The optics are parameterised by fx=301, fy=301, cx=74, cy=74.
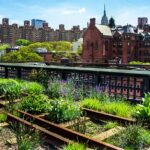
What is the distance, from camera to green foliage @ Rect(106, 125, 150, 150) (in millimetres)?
5188

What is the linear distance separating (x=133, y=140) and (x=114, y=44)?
75.7m

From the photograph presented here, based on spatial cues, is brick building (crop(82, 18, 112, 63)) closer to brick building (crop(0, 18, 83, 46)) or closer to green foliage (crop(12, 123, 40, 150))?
green foliage (crop(12, 123, 40, 150))

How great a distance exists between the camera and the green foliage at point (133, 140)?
17.0ft

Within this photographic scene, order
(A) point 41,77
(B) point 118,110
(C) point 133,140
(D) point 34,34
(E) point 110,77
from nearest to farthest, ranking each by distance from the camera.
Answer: (C) point 133,140, (B) point 118,110, (E) point 110,77, (A) point 41,77, (D) point 34,34

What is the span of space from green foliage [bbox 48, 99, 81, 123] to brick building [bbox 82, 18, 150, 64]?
68.8 meters

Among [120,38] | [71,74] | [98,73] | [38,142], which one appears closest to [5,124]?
[38,142]

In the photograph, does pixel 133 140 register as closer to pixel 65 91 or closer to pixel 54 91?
pixel 65 91

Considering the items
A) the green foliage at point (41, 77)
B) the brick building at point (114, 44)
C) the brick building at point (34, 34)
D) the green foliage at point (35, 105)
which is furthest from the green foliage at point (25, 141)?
the brick building at point (34, 34)

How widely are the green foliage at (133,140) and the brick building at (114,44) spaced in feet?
230

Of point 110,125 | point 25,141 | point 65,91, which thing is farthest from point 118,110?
point 25,141

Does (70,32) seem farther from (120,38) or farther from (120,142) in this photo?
(120,142)

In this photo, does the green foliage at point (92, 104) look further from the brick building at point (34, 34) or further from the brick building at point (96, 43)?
the brick building at point (34, 34)

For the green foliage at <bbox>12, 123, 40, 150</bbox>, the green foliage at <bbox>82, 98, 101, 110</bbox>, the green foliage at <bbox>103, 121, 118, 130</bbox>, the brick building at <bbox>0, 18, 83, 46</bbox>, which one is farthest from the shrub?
the brick building at <bbox>0, 18, 83, 46</bbox>

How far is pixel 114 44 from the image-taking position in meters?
79.8
